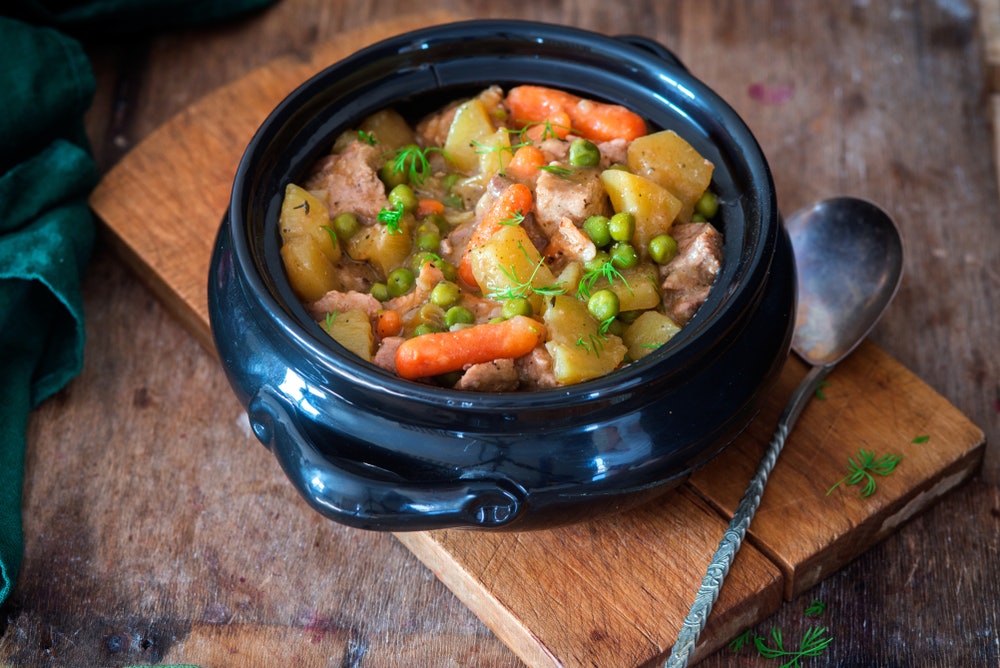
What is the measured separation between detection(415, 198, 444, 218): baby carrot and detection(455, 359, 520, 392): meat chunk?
597 millimetres

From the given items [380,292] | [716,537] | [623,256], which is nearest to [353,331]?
[380,292]

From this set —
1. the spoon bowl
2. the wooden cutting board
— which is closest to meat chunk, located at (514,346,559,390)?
the wooden cutting board

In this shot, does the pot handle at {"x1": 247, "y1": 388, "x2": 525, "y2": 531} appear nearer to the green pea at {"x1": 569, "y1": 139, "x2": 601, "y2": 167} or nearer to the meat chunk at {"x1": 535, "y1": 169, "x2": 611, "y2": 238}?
the meat chunk at {"x1": 535, "y1": 169, "x2": 611, "y2": 238}

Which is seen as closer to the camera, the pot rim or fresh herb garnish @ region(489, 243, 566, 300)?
the pot rim

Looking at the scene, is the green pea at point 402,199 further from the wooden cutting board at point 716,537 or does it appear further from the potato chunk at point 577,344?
the wooden cutting board at point 716,537

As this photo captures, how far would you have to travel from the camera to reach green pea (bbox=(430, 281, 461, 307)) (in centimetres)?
280

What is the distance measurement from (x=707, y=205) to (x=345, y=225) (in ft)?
3.29

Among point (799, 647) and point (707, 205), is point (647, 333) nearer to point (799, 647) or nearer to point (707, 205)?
point (707, 205)

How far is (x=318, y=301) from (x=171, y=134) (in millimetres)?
1520

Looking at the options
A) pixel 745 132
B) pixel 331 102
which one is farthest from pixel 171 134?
pixel 745 132

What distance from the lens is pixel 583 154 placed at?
3023 millimetres

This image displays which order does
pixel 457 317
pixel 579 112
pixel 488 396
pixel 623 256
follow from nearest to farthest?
1. pixel 488 396
2. pixel 457 317
3. pixel 623 256
4. pixel 579 112

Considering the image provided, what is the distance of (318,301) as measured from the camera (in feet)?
9.38

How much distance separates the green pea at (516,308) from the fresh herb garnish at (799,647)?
1157mm
